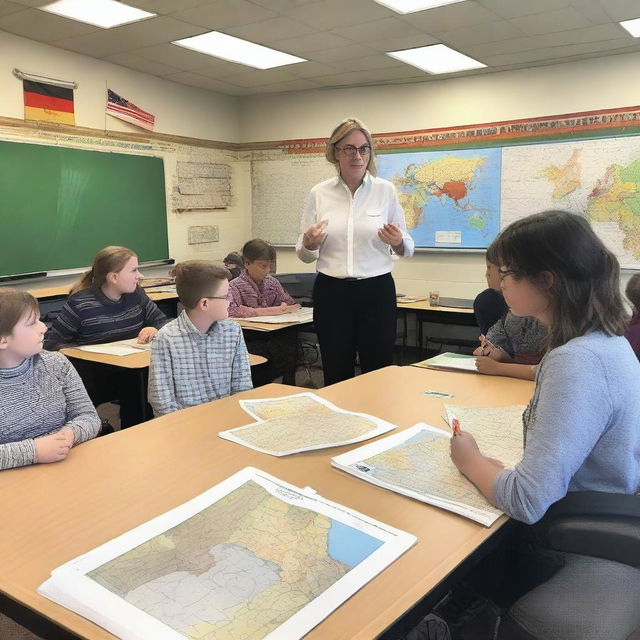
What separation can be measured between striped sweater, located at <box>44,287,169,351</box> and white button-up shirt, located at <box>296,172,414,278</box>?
106cm

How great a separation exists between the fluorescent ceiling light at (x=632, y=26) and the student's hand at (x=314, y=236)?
2.89 metres

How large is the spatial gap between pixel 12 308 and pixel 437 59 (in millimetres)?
4474

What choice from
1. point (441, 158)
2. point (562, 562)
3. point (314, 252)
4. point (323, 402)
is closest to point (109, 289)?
point (314, 252)

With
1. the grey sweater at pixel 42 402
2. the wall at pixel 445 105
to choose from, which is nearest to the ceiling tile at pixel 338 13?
the wall at pixel 445 105

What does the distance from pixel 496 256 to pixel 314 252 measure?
161 centimetres

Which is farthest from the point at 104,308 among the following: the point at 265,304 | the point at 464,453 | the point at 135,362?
the point at 464,453

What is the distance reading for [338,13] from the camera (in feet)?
13.1

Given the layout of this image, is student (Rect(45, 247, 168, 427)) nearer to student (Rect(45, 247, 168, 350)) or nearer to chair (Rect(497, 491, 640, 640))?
student (Rect(45, 247, 168, 350))

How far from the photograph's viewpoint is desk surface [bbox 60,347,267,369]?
255 cm

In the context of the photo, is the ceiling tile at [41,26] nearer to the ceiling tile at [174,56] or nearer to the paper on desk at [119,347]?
the ceiling tile at [174,56]

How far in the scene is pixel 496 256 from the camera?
4.12ft

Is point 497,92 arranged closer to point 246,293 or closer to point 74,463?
point 246,293

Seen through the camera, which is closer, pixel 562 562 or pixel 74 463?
pixel 562 562

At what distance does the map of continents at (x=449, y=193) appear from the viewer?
553 cm
